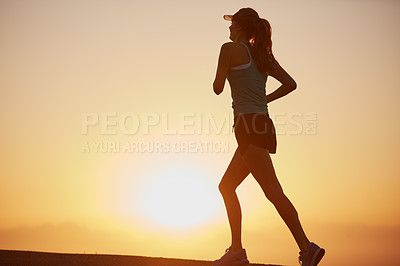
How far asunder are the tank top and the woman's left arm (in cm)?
10

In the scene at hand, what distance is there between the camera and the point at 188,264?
768cm

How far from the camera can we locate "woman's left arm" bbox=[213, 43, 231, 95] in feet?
18.3

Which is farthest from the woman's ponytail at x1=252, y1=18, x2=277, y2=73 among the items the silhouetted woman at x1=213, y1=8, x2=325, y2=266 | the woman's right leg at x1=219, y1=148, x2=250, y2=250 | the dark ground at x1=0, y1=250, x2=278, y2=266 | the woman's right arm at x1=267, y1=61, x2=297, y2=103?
the dark ground at x1=0, y1=250, x2=278, y2=266

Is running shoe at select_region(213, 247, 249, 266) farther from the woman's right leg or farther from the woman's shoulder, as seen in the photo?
the woman's shoulder

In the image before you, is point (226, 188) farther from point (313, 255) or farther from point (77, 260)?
point (77, 260)

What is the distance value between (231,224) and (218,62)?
1696mm

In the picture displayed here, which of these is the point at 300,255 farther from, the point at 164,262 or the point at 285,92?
the point at 164,262

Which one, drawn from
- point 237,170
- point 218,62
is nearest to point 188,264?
point 237,170

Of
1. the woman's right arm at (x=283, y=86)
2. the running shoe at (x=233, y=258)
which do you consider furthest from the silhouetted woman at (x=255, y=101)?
the running shoe at (x=233, y=258)

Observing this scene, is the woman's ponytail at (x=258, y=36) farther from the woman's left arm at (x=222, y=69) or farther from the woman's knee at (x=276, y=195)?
the woman's knee at (x=276, y=195)

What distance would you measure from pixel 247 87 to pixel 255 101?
0.52ft

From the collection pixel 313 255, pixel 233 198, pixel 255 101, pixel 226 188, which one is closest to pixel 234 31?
pixel 255 101

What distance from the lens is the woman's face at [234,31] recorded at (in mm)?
5836

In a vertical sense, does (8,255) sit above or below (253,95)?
below
